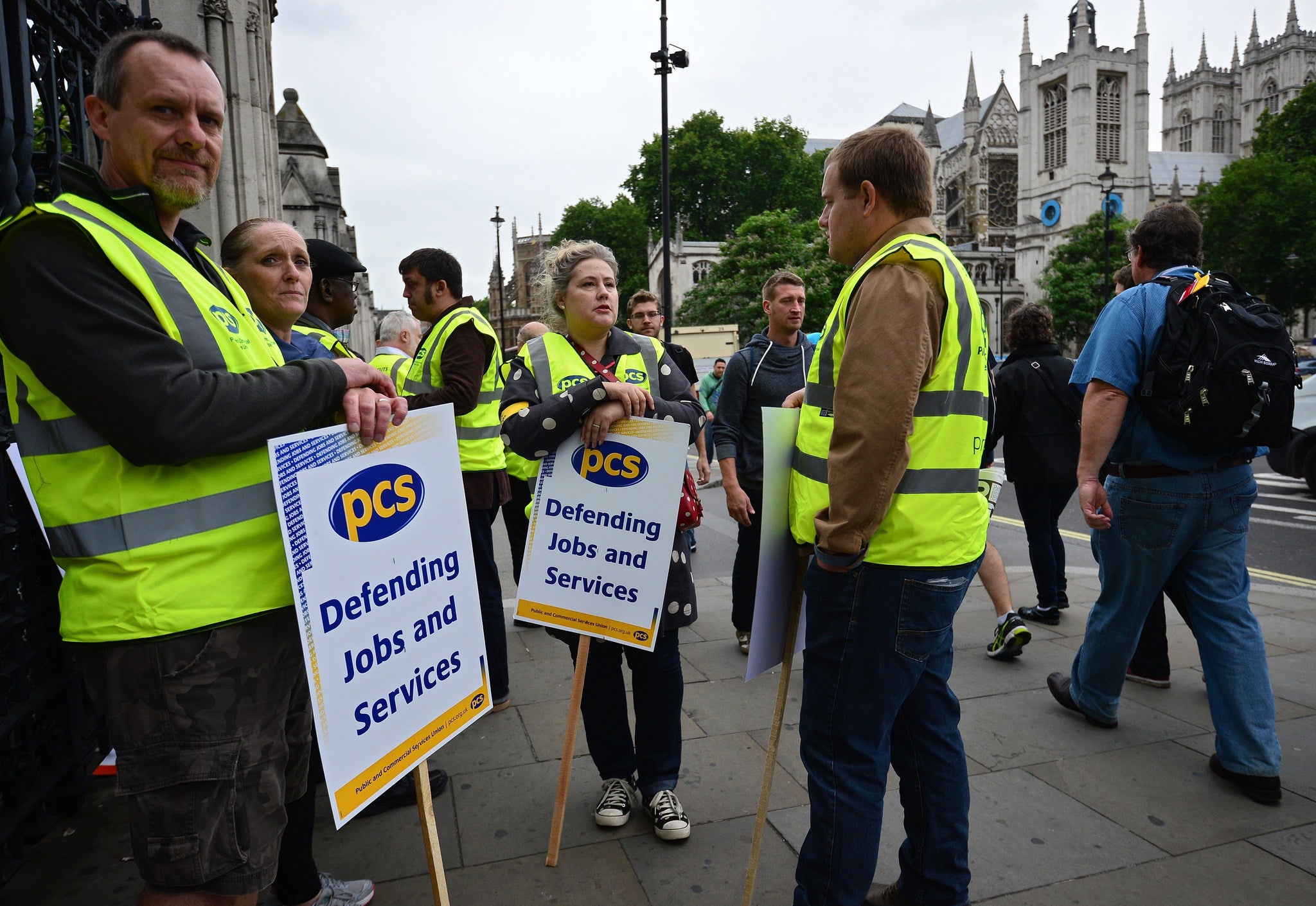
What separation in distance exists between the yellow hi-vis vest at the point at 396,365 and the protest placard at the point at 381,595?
97.6 inches

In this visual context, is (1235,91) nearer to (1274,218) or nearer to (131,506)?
(1274,218)

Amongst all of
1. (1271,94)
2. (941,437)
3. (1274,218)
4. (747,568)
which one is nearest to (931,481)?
(941,437)

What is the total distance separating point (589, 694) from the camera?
3.04m

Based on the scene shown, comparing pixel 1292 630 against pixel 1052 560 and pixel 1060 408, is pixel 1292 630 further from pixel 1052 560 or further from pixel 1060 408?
pixel 1060 408

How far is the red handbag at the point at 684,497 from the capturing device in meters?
2.97

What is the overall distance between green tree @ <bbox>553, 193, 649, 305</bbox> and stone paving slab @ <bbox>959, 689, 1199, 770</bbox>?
5944 cm

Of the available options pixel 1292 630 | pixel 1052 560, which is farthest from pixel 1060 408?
pixel 1292 630

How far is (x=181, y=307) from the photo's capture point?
5.29 ft

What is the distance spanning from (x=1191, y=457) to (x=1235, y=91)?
117669mm

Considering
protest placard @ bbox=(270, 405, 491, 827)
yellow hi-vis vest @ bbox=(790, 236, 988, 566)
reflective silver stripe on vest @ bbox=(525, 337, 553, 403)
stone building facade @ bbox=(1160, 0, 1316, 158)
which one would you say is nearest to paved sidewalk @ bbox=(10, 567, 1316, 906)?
protest placard @ bbox=(270, 405, 491, 827)

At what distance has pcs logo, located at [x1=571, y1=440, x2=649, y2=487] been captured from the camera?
9.33 feet

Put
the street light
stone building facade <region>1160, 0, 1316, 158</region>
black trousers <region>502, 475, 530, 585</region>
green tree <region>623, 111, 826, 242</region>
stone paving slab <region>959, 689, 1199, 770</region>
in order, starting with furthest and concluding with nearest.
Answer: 1. stone building facade <region>1160, 0, 1316, 158</region>
2. green tree <region>623, 111, 826, 242</region>
3. the street light
4. black trousers <region>502, 475, 530, 585</region>
5. stone paving slab <region>959, 689, 1199, 770</region>

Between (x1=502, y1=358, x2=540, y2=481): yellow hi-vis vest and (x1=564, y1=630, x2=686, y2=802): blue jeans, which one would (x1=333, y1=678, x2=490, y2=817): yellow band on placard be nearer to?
(x1=564, y1=630, x2=686, y2=802): blue jeans

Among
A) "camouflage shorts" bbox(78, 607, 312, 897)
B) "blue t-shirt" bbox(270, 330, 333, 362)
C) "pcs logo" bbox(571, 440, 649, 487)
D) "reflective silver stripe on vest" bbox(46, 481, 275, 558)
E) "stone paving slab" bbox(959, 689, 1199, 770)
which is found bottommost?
"stone paving slab" bbox(959, 689, 1199, 770)
